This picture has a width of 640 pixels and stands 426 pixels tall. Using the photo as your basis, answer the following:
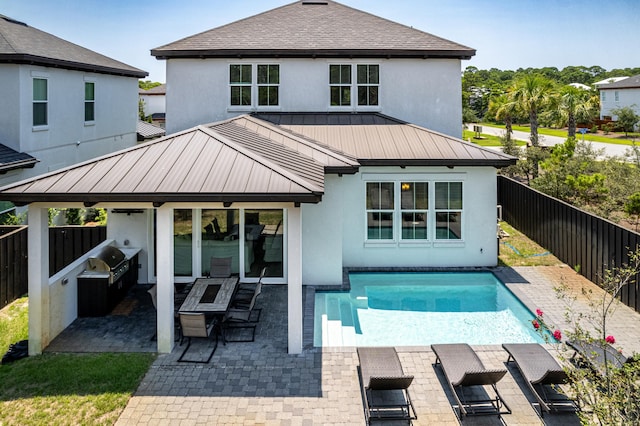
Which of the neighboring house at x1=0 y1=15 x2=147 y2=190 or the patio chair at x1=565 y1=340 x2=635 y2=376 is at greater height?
the neighboring house at x1=0 y1=15 x2=147 y2=190

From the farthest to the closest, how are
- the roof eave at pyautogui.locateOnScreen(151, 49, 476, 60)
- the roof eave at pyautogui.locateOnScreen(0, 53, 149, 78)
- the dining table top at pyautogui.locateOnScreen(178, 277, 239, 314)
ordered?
the roof eave at pyautogui.locateOnScreen(151, 49, 476, 60)
the roof eave at pyautogui.locateOnScreen(0, 53, 149, 78)
the dining table top at pyautogui.locateOnScreen(178, 277, 239, 314)

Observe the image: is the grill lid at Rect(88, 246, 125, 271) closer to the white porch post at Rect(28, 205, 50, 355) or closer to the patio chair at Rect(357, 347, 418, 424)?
the white porch post at Rect(28, 205, 50, 355)

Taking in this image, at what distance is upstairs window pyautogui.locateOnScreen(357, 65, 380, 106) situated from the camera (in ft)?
63.5

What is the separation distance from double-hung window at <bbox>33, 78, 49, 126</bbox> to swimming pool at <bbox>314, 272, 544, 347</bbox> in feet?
46.7

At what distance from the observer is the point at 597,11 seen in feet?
179

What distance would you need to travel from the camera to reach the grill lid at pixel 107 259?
40.6 feet

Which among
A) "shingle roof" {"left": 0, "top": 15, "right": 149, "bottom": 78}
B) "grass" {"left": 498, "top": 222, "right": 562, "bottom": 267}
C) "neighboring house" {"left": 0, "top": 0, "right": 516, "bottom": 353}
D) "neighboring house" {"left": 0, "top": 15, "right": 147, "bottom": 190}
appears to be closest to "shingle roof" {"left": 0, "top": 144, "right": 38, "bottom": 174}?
"neighboring house" {"left": 0, "top": 15, "right": 147, "bottom": 190}

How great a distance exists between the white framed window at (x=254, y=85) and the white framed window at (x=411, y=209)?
20.2ft

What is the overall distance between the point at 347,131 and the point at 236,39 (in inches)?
244

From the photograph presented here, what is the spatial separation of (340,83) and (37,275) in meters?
13.2

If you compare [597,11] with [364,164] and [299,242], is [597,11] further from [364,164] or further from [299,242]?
[299,242]

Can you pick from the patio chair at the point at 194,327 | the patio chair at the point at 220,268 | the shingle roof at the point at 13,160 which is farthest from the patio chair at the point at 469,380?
the shingle roof at the point at 13,160

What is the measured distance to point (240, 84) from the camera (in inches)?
760

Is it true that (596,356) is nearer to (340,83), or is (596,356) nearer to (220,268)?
(220,268)
